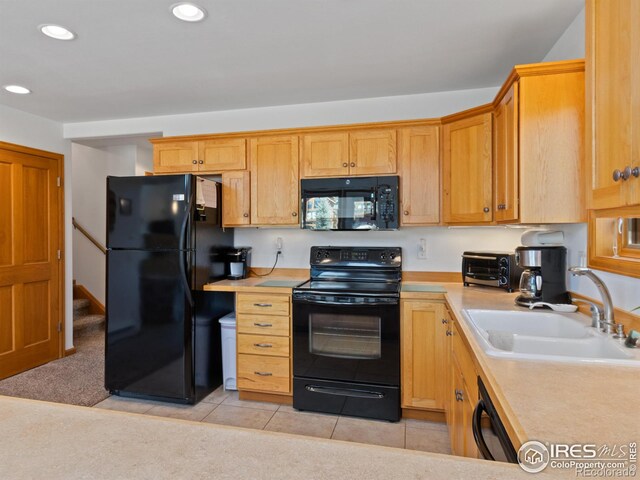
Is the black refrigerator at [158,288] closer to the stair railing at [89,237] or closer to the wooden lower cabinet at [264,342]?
the wooden lower cabinet at [264,342]

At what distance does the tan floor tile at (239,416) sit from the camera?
2.51 meters

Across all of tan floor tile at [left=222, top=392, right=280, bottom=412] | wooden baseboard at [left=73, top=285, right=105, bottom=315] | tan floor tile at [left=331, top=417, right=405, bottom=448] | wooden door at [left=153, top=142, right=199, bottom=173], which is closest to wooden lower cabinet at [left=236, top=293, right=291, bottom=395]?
tan floor tile at [left=222, top=392, right=280, bottom=412]

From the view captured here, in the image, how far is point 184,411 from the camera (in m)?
2.67

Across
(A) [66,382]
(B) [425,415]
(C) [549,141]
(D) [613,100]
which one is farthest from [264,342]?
(D) [613,100]

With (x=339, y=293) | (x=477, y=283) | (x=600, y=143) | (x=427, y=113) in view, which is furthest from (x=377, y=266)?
(x=600, y=143)

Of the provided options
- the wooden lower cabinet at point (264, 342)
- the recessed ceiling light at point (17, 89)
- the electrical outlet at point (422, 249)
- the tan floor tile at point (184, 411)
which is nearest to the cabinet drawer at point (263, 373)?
the wooden lower cabinet at point (264, 342)

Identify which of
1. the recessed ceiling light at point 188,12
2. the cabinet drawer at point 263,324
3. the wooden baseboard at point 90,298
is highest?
the recessed ceiling light at point 188,12

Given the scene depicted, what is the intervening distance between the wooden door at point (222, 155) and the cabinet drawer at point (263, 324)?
1212mm

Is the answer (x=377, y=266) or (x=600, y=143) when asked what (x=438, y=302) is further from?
(x=600, y=143)

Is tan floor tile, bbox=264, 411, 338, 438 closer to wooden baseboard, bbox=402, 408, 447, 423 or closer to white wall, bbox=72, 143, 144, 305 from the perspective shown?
wooden baseboard, bbox=402, 408, 447, 423

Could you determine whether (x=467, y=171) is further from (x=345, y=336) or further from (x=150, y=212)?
(x=150, y=212)

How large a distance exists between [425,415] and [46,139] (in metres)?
4.14

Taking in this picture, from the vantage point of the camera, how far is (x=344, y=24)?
78.2 inches

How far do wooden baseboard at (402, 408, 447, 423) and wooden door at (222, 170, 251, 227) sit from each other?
1.85m
